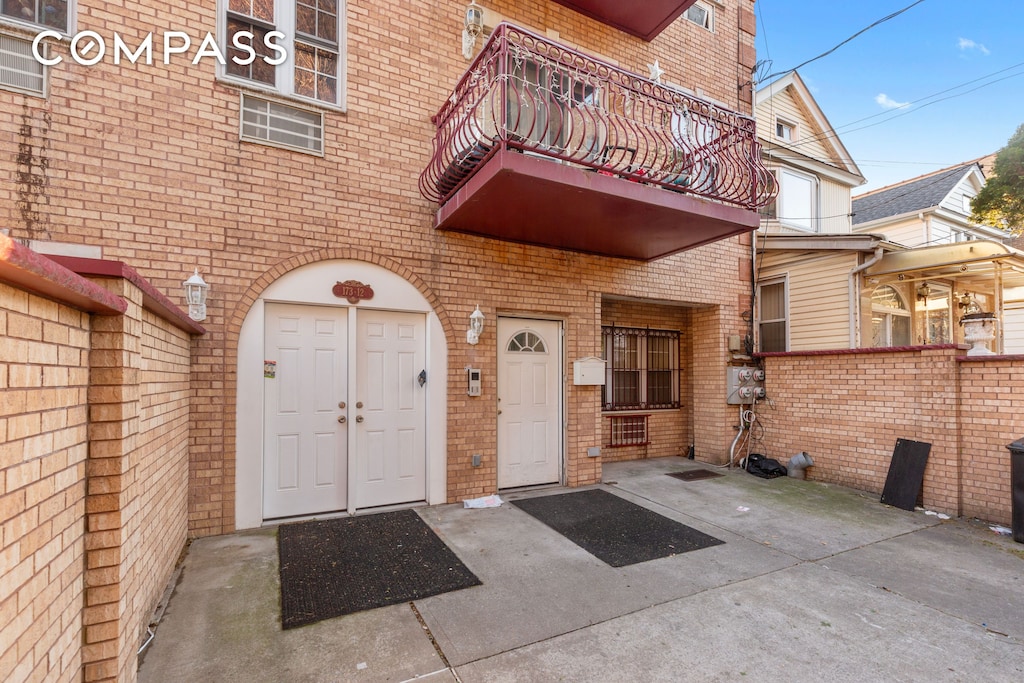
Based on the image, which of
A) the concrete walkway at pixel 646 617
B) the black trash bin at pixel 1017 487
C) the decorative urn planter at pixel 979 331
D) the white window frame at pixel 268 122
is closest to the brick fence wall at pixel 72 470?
the concrete walkway at pixel 646 617

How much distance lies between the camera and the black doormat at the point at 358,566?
10.8ft

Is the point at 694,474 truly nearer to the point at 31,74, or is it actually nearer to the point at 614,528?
the point at 614,528

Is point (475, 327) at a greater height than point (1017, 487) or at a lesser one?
greater

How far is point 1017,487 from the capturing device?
4629mm

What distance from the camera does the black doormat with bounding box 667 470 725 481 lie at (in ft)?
22.9

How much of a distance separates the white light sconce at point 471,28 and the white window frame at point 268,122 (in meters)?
2.11

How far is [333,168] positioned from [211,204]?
50.6 inches

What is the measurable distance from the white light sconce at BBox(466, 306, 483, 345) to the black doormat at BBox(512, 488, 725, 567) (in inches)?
83.9

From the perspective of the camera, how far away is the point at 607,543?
442 cm

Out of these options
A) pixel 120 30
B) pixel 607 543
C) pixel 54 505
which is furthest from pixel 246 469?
pixel 120 30

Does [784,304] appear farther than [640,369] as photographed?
Yes

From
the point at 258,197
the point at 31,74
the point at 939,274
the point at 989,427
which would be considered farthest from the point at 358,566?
the point at 939,274

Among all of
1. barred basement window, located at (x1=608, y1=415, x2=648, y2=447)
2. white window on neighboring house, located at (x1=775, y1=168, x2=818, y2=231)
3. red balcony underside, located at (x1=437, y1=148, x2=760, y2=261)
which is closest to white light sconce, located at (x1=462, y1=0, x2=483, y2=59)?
red balcony underside, located at (x1=437, y1=148, x2=760, y2=261)

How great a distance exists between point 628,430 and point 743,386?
6.89ft
